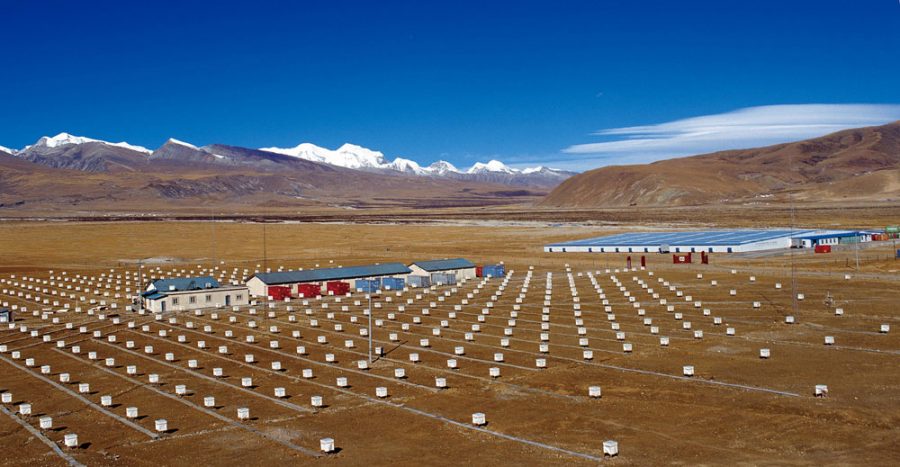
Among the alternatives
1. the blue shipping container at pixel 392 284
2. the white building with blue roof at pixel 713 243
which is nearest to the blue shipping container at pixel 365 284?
the blue shipping container at pixel 392 284

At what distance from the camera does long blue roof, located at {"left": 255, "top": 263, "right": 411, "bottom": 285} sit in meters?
82.6

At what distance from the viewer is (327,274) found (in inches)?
3450

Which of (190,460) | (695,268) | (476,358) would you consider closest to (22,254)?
(695,268)

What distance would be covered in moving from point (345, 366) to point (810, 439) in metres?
25.5

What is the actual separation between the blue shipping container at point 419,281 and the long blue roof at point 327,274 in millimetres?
1388

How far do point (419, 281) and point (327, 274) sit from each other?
10.1 meters

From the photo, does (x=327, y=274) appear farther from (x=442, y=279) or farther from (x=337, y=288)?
(x=442, y=279)

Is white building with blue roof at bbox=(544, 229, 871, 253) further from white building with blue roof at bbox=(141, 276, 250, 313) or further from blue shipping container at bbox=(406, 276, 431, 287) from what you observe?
white building with blue roof at bbox=(141, 276, 250, 313)

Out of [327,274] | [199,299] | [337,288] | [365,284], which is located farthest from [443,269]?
[199,299]

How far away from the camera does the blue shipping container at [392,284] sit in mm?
87019

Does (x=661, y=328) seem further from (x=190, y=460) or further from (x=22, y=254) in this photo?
(x=22, y=254)

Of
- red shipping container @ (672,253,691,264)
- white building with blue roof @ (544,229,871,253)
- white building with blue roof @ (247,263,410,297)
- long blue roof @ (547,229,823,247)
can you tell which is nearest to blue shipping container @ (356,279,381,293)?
white building with blue roof @ (247,263,410,297)

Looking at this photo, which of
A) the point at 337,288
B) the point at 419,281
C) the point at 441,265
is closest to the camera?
the point at 337,288

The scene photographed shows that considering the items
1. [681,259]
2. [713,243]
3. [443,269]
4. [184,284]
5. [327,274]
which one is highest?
[713,243]
